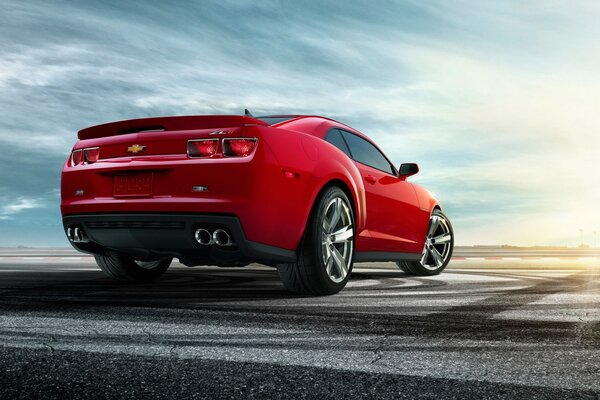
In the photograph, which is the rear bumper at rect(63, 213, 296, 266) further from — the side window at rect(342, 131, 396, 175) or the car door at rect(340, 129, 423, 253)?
the side window at rect(342, 131, 396, 175)

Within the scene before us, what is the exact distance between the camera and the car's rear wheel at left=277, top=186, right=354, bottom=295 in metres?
5.74

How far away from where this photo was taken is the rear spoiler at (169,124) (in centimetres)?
539

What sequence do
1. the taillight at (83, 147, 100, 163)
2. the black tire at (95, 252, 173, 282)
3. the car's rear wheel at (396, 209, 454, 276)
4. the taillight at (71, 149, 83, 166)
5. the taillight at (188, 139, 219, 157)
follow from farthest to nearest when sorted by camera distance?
1. the car's rear wheel at (396, 209, 454, 276)
2. the black tire at (95, 252, 173, 282)
3. the taillight at (71, 149, 83, 166)
4. the taillight at (83, 147, 100, 163)
5. the taillight at (188, 139, 219, 157)

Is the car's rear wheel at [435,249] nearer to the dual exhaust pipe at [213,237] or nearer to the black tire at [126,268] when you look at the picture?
the black tire at [126,268]

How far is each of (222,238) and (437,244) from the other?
15.6 ft

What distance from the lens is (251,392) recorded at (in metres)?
2.64

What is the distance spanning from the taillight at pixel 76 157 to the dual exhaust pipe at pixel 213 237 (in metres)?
1.48

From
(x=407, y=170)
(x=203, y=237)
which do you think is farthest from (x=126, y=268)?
(x=407, y=170)

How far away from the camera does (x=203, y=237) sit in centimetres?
533

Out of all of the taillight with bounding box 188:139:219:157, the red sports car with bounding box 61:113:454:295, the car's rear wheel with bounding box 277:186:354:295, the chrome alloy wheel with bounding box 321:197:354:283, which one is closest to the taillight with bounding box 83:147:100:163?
the red sports car with bounding box 61:113:454:295

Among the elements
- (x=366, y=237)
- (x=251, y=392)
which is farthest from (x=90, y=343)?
(x=366, y=237)

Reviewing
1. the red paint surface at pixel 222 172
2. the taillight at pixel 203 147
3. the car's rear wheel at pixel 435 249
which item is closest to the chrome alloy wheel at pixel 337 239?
the red paint surface at pixel 222 172

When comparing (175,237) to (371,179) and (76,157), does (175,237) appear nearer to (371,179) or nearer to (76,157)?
(76,157)

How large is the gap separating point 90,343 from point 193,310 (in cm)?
143
